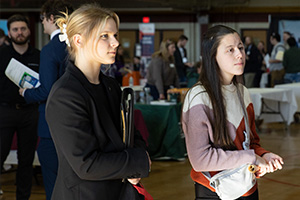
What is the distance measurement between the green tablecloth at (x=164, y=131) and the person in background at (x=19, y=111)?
2538 millimetres

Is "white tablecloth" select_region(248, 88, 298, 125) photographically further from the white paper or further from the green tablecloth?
the white paper

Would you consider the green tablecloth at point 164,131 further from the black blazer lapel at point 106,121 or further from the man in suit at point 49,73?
the black blazer lapel at point 106,121

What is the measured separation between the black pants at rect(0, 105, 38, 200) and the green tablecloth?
252 centimetres

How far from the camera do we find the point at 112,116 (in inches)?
66.6

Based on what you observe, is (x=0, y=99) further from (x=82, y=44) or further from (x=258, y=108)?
(x=258, y=108)

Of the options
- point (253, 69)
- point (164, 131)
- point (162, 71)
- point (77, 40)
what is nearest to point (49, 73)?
point (77, 40)

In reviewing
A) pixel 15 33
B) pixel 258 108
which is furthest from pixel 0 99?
pixel 258 108

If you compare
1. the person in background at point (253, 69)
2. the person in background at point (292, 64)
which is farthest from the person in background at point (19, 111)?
the person in background at point (253, 69)

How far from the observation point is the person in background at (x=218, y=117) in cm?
187

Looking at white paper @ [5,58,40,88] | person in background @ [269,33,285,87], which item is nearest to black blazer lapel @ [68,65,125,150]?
white paper @ [5,58,40,88]

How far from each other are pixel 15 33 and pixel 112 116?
2464 mm

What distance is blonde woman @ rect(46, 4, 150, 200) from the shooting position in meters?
1.53

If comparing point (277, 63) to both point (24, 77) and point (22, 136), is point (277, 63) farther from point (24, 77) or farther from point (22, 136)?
point (24, 77)

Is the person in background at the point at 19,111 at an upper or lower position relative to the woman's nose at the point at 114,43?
lower
